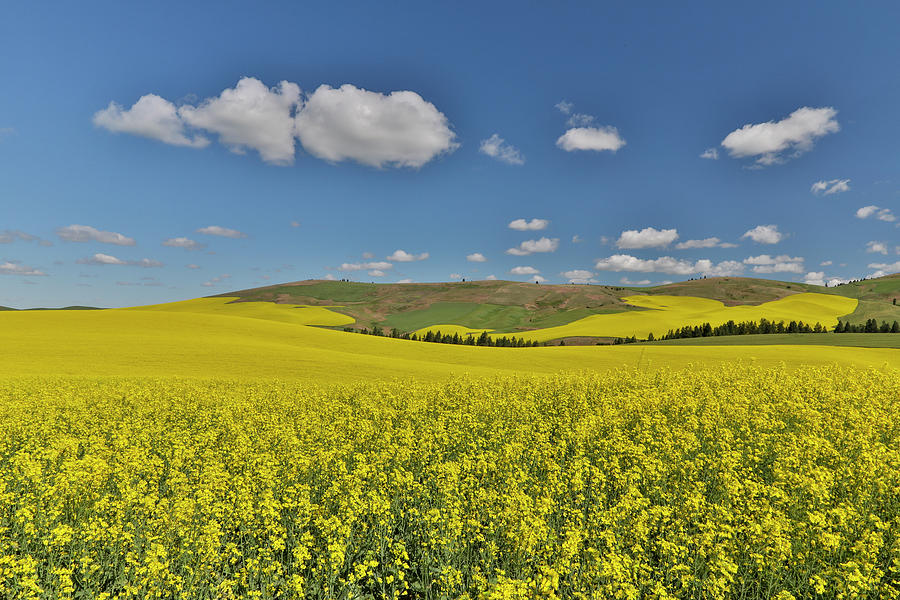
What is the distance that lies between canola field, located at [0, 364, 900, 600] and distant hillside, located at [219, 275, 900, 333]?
94.2 meters

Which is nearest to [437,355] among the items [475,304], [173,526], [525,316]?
[173,526]

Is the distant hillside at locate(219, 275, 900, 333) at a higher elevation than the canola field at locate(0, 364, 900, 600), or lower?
higher

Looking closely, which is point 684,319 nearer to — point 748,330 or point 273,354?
point 748,330

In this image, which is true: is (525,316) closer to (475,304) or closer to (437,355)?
(475,304)

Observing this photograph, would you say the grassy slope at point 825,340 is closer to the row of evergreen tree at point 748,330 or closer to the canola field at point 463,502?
the row of evergreen tree at point 748,330

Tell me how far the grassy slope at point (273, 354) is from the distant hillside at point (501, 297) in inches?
2534

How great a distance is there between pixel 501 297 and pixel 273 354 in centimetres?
11430

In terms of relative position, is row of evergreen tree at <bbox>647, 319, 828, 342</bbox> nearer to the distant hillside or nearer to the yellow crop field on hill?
the yellow crop field on hill

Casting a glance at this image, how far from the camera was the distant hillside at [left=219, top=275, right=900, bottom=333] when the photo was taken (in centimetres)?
11844

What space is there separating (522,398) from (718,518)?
10606 millimetres

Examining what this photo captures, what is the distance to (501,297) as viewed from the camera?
143 metres

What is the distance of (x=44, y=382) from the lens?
21094 mm

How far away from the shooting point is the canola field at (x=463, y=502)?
4.98m

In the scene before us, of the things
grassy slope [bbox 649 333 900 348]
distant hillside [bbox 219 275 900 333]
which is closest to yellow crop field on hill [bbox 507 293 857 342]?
distant hillside [bbox 219 275 900 333]
